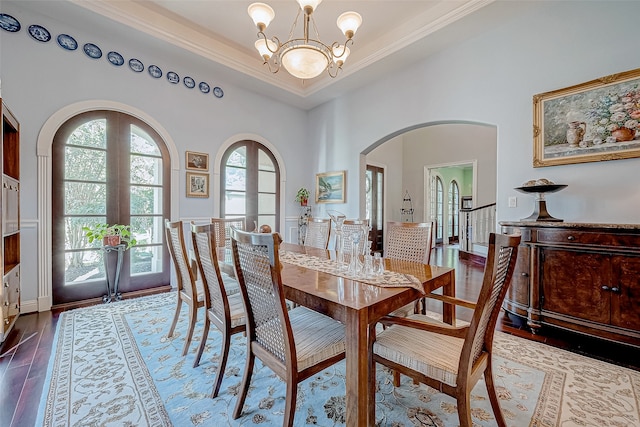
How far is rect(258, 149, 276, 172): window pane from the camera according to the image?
Answer: 4.86 meters

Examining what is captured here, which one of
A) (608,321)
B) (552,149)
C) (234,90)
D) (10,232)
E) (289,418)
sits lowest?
(289,418)

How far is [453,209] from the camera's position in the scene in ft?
31.2

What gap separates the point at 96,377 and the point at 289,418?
1473mm

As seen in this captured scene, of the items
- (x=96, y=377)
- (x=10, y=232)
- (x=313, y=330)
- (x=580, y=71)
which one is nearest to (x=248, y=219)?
(x=10, y=232)

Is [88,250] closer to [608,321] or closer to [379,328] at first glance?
[379,328]

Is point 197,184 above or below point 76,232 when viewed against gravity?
above

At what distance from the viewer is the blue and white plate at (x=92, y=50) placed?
3188mm

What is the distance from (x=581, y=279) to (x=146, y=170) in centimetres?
484

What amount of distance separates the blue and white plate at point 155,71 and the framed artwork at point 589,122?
4.59 metres

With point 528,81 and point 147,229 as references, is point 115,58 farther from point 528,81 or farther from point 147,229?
point 528,81

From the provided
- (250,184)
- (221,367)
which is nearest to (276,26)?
(250,184)

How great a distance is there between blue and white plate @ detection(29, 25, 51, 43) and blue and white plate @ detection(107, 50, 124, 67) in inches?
21.0

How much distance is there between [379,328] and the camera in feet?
8.42

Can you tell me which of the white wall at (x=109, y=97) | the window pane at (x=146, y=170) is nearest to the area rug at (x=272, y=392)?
the white wall at (x=109, y=97)
